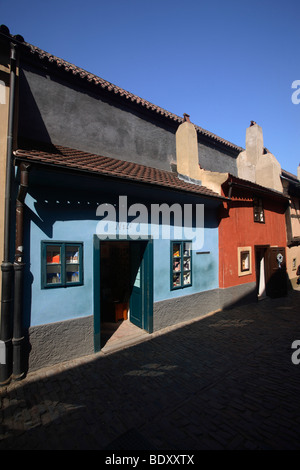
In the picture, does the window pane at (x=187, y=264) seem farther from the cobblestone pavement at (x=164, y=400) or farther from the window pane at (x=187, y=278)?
the cobblestone pavement at (x=164, y=400)

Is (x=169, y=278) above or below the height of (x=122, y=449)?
above

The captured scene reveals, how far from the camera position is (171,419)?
11.8 ft

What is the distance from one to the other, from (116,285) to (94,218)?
4.25 metres

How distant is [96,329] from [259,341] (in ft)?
15.6

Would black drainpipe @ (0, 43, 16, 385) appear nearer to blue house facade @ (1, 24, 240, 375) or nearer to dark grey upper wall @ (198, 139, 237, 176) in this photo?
blue house facade @ (1, 24, 240, 375)

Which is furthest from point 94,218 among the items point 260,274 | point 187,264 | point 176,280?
point 260,274

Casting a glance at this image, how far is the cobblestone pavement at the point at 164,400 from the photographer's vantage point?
10.5 ft

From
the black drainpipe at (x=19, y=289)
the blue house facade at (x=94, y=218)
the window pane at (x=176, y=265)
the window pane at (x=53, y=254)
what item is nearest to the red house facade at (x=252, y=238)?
the blue house facade at (x=94, y=218)

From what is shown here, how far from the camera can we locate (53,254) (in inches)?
213

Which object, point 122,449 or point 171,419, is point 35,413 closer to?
point 122,449

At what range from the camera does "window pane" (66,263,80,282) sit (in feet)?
18.4

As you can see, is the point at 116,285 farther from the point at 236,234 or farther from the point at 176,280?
the point at 236,234

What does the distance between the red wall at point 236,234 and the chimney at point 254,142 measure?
376 centimetres

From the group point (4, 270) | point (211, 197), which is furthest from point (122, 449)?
point (211, 197)
